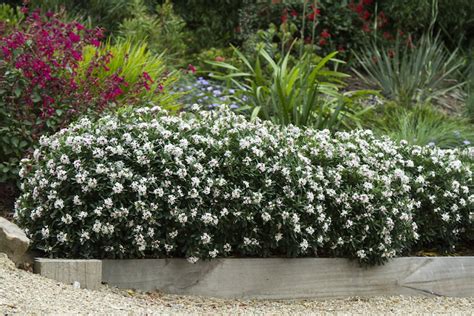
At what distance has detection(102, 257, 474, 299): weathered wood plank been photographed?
4359 mm

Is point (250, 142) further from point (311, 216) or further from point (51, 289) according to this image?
point (51, 289)

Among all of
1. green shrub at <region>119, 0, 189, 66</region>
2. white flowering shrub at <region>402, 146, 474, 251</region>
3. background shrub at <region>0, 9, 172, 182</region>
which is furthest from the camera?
green shrub at <region>119, 0, 189, 66</region>

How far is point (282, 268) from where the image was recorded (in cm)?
460

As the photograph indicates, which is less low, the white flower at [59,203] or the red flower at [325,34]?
the red flower at [325,34]

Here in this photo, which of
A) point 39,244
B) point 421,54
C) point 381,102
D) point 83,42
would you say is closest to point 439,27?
point 421,54

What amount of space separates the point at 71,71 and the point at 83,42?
16.7 inches

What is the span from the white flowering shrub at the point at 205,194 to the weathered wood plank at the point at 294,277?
76 mm

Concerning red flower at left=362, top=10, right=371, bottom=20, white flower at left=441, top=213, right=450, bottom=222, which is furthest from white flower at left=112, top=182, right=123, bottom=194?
red flower at left=362, top=10, right=371, bottom=20

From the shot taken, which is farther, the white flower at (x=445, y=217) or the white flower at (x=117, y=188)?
the white flower at (x=445, y=217)

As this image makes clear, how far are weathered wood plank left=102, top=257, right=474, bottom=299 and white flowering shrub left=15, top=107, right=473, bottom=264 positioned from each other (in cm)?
8

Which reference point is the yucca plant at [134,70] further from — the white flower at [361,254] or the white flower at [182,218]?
the white flower at [361,254]

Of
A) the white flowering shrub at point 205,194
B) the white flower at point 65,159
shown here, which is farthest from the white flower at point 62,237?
the white flower at point 65,159

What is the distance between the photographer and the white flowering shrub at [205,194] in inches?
169

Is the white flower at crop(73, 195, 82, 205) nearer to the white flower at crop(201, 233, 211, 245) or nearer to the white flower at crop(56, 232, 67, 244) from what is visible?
the white flower at crop(56, 232, 67, 244)
